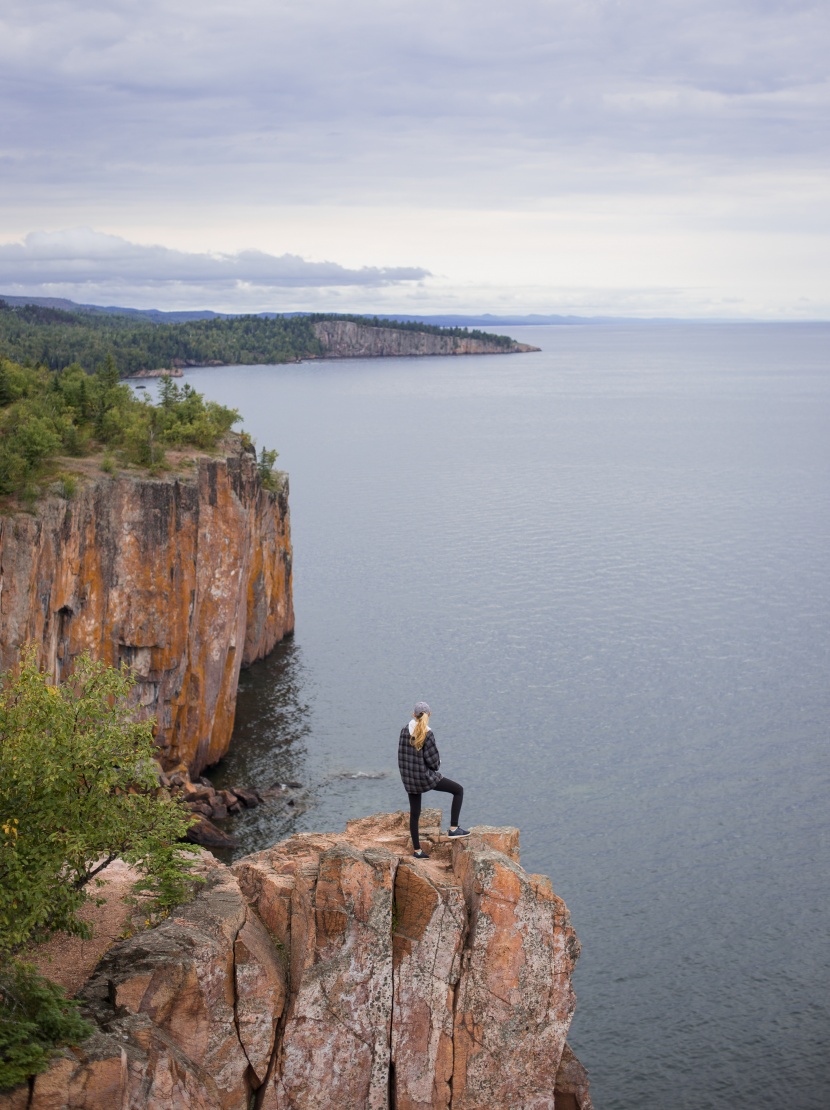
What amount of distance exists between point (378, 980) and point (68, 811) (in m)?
7.37

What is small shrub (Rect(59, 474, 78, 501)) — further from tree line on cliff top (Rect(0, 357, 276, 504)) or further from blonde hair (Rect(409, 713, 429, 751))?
blonde hair (Rect(409, 713, 429, 751))

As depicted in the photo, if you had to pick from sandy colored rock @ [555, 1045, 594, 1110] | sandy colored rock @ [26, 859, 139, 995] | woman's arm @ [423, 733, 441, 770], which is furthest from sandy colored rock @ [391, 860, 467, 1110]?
sandy colored rock @ [26, 859, 139, 995]

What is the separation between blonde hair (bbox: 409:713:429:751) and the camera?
83.9 ft

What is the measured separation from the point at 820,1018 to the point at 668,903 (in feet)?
24.7

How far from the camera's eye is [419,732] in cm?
2562

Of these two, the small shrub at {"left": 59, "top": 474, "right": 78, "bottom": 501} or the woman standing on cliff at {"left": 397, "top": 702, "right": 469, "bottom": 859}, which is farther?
the small shrub at {"left": 59, "top": 474, "right": 78, "bottom": 501}

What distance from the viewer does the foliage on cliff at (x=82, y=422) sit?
155 feet

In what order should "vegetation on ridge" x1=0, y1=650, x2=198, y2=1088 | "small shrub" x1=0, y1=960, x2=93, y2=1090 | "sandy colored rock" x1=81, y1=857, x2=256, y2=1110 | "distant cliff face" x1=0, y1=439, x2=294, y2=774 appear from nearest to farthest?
"small shrub" x1=0, y1=960, x2=93, y2=1090
"vegetation on ridge" x1=0, y1=650, x2=198, y2=1088
"sandy colored rock" x1=81, y1=857, x2=256, y2=1110
"distant cliff face" x1=0, y1=439, x2=294, y2=774

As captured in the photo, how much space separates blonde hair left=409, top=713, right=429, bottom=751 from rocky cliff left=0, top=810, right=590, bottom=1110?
2423 millimetres

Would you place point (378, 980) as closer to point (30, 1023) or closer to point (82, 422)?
point (30, 1023)

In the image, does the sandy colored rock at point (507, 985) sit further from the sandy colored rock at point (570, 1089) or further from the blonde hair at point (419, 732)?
the blonde hair at point (419, 732)

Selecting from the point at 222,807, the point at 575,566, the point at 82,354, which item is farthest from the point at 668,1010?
the point at 82,354

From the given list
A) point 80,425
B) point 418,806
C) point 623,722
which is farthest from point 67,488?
point 623,722

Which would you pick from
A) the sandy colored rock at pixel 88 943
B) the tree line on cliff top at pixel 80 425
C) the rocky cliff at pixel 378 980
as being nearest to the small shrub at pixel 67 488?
the tree line on cliff top at pixel 80 425
